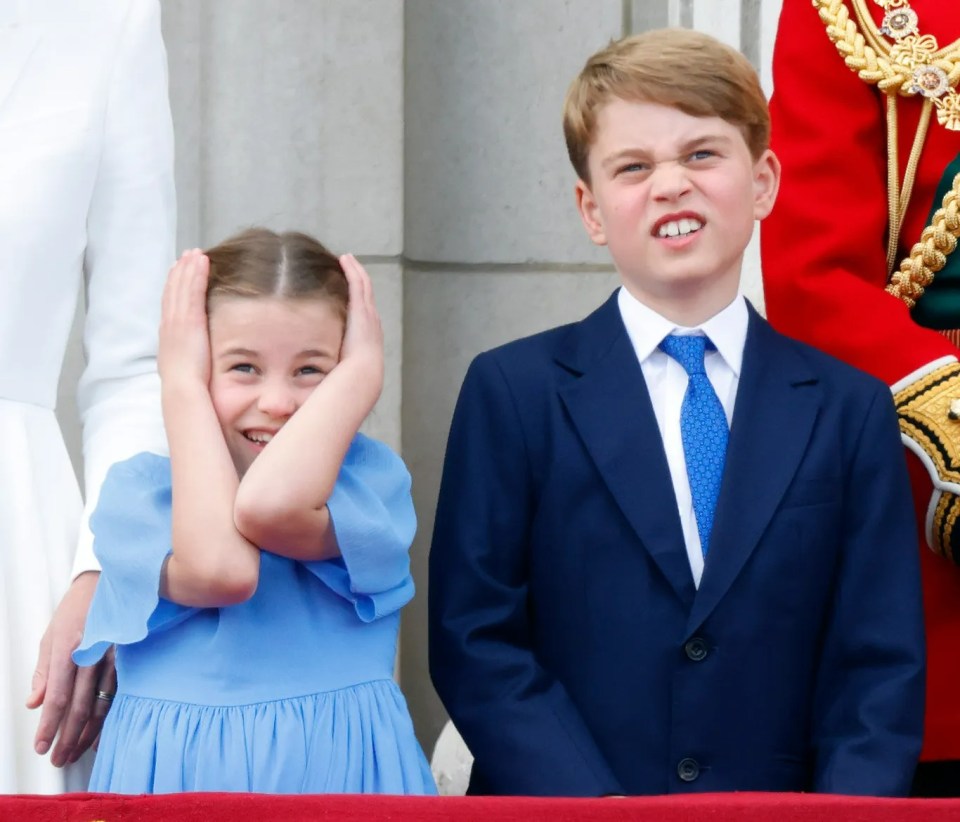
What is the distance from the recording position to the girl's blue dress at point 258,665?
193 cm

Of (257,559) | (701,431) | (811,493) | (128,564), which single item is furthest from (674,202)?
(128,564)

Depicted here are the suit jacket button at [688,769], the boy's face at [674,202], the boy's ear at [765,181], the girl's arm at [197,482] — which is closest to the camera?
the girl's arm at [197,482]

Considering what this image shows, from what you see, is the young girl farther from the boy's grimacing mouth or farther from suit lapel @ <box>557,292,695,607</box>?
the boy's grimacing mouth

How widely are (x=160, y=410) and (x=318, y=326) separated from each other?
25cm

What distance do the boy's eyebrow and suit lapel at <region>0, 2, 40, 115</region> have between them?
0.75 metres

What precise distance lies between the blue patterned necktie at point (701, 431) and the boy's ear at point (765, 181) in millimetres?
208

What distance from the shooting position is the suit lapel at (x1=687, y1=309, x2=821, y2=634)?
203 centimetres

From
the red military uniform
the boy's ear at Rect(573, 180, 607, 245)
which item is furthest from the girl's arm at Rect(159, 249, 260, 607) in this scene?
the red military uniform

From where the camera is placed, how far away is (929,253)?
2.30 m

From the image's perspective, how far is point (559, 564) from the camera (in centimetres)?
209

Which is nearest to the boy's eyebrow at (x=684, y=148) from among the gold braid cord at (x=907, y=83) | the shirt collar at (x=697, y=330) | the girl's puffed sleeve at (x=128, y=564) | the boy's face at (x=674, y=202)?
the boy's face at (x=674, y=202)

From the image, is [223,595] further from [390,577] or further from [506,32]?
[506,32]

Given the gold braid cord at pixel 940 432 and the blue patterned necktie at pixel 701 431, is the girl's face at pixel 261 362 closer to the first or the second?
the blue patterned necktie at pixel 701 431

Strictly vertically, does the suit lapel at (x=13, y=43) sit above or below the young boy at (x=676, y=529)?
above
